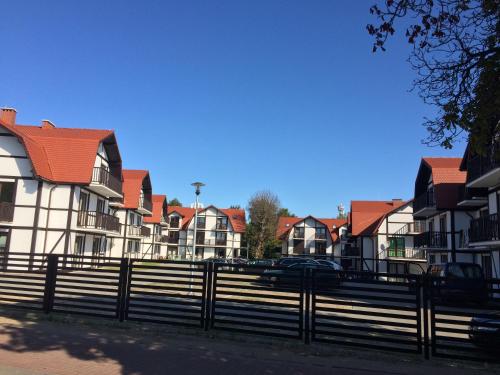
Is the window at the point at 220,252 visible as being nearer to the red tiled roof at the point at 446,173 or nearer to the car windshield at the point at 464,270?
the red tiled roof at the point at 446,173

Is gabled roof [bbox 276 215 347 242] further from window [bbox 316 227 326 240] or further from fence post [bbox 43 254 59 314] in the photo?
fence post [bbox 43 254 59 314]

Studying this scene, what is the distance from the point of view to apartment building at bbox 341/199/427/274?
39.2 metres

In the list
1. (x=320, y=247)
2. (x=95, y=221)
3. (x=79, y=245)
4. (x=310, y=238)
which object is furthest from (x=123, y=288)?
(x=320, y=247)

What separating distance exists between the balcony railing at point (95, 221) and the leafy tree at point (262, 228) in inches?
1277

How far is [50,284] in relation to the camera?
1013 cm

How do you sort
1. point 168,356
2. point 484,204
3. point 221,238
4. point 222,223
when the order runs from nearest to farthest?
point 168,356 < point 484,204 < point 221,238 < point 222,223

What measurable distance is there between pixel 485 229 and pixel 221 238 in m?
47.9

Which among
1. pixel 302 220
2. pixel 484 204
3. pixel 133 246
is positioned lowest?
pixel 133 246

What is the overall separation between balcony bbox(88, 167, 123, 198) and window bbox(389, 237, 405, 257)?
85.1ft

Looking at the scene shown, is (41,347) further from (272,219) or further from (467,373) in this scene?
(272,219)

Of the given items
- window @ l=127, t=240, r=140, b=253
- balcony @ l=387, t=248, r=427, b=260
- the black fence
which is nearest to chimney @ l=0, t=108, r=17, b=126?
window @ l=127, t=240, r=140, b=253

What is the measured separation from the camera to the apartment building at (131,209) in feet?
133

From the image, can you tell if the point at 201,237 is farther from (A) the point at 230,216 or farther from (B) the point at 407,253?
(B) the point at 407,253

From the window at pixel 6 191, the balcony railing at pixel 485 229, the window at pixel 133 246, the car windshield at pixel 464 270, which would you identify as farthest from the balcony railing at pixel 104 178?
the balcony railing at pixel 485 229
